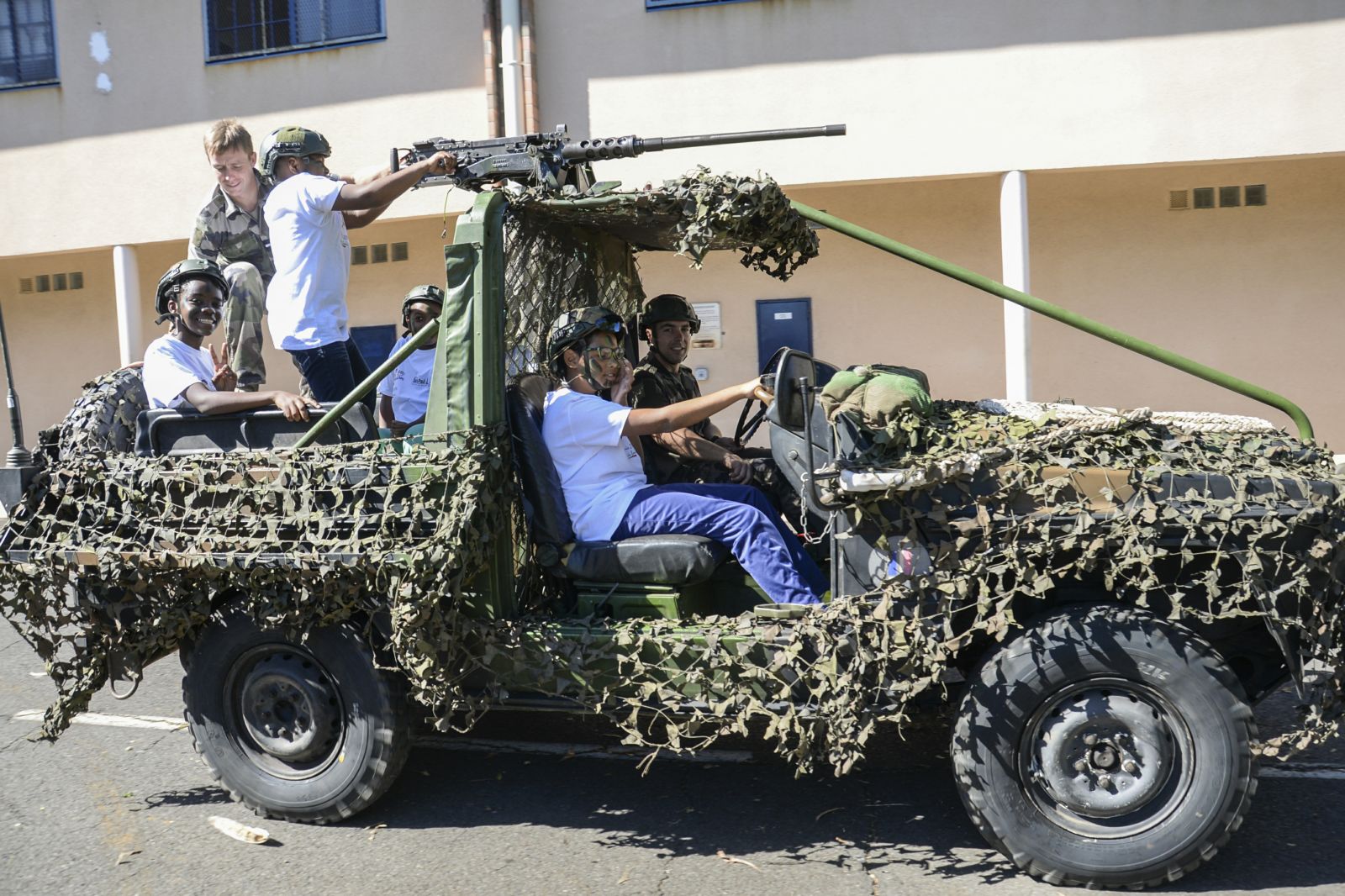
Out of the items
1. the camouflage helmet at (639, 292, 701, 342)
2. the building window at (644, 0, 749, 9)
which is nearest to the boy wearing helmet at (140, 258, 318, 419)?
the camouflage helmet at (639, 292, 701, 342)

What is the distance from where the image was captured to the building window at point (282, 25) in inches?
464

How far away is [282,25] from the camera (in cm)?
1208

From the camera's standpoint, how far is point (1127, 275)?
11.2 m

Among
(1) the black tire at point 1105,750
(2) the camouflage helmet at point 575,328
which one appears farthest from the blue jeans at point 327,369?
(1) the black tire at point 1105,750

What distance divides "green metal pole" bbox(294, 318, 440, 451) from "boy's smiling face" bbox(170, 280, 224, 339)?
3.91ft

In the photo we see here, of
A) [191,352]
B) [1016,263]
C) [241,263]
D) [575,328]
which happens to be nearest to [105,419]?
[191,352]

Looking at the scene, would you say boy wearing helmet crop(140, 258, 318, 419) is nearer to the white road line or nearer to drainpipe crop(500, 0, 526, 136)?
the white road line

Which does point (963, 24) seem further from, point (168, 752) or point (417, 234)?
point (168, 752)

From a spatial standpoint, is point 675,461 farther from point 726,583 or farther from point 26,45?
point 26,45

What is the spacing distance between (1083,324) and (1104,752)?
1383 millimetres

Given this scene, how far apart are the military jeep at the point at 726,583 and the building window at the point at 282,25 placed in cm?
777

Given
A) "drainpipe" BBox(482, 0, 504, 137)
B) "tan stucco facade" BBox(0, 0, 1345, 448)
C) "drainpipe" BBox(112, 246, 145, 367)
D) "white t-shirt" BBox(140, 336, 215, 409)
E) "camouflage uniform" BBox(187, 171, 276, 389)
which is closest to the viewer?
"white t-shirt" BBox(140, 336, 215, 409)

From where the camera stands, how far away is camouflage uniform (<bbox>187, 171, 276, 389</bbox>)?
18.8 ft

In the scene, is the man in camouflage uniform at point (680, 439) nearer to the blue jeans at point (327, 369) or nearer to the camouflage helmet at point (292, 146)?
the blue jeans at point (327, 369)
